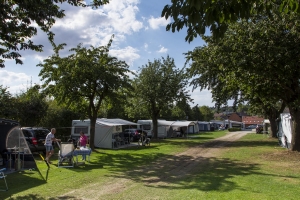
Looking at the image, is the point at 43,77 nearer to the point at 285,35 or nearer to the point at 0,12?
the point at 0,12

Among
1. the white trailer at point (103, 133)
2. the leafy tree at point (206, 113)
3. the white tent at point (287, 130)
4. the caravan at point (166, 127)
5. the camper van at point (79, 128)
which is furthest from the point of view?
the leafy tree at point (206, 113)

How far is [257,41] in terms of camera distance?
512 inches

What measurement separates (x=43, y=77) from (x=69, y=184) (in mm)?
10270

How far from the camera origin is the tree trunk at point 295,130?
15.0 m

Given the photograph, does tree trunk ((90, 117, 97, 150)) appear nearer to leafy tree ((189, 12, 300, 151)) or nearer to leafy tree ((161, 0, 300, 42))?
leafy tree ((189, 12, 300, 151))

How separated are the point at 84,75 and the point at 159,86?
13.6 meters

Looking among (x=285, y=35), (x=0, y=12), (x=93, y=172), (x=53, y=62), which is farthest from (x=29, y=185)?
(x=285, y=35)

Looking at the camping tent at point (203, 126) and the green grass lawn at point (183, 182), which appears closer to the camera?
the green grass lawn at point (183, 182)

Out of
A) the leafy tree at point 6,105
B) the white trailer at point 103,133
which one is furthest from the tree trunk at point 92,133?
the leafy tree at point 6,105

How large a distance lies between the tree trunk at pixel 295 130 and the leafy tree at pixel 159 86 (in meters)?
15.4

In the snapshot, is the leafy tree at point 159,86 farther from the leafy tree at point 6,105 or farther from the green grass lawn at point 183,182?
the green grass lawn at point 183,182

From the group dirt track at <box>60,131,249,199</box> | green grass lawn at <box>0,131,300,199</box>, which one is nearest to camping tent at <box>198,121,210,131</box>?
green grass lawn at <box>0,131,300,199</box>

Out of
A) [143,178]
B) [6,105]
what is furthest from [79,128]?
[143,178]

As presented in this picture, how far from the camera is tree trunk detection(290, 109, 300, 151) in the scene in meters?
15.0
